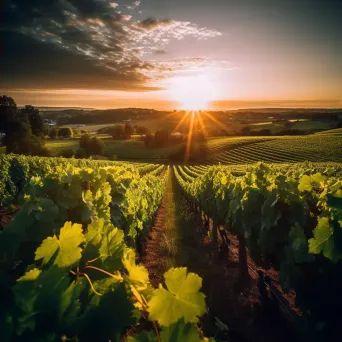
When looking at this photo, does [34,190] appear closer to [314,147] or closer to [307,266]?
[307,266]

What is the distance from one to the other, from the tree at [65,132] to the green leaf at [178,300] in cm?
10914

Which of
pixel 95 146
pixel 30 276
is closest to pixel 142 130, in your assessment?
pixel 95 146

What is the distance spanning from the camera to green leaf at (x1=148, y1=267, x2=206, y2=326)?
1.01 metres

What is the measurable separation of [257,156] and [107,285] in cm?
6315

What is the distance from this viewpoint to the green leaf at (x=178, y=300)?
1013 millimetres

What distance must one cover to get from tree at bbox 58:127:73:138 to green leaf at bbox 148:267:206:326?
109137 mm

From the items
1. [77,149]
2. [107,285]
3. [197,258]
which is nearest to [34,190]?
[107,285]

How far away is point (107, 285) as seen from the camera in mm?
1406

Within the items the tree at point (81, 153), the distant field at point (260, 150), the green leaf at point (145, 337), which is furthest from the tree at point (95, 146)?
the green leaf at point (145, 337)

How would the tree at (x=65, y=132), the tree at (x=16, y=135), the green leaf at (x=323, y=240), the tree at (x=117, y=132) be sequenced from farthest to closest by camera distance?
1. the tree at (x=117, y=132)
2. the tree at (x=65, y=132)
3. the tree at (x=16, y=135)
4. the green leaf at (x=323, y=240)

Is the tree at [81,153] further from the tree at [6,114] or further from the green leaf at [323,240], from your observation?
the green leaf at [323,240]

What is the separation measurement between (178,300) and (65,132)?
112780 millimetres

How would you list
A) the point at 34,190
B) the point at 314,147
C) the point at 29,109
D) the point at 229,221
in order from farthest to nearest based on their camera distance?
1. the point at 29,109
2. the point at 314,147
3. the point at 229,221
4. the point at 34,190

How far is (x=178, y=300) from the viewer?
1.03 m
